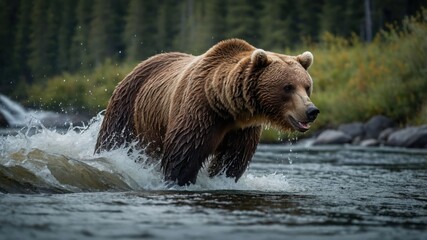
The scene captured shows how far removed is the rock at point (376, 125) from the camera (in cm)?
2139

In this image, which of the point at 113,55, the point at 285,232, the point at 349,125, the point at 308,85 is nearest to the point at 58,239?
the point at 285,232

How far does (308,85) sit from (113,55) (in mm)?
45757

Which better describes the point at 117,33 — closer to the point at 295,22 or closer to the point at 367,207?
the point at 295,22

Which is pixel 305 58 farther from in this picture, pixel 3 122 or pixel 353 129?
pixel 3 122

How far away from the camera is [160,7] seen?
174 feet

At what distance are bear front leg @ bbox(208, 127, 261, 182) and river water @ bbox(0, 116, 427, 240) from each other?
12cm

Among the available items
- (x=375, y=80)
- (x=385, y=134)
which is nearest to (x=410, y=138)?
(x=385, y=134)

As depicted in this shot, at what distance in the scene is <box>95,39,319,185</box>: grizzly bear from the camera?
7.48 meters

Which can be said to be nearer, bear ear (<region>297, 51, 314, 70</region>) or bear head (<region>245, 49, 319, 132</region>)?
bear head (<region>245, 49, 319, 132</region>)

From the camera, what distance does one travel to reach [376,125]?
21547mm

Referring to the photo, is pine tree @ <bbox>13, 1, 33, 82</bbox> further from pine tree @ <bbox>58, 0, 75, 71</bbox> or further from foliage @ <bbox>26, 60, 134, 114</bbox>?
foliage @ <bbox>26, 60, 134, 114</bbox>

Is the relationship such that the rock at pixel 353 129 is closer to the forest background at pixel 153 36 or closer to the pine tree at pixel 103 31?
the forest background at pixel 153 36

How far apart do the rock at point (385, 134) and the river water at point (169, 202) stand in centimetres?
1006

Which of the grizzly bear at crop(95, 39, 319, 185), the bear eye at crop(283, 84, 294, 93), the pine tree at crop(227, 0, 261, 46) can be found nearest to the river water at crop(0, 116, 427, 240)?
the grizzly bear at crop(95, 39, 319, 185)
